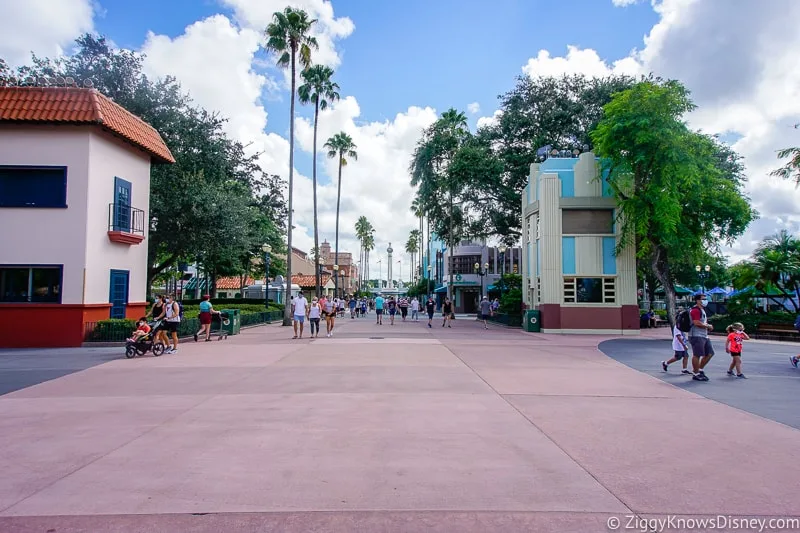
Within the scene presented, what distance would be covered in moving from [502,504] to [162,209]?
78.5 feet

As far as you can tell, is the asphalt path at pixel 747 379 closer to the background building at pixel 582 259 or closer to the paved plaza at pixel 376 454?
the paved plaza at pixel 376 454

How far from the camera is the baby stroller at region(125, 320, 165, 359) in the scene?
595 inches

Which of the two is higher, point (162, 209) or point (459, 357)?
point (162, 209)

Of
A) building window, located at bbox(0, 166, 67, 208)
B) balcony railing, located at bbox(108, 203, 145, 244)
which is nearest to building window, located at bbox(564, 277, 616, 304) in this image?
balcony railing, located at bbox(108, 203, 145, 244)

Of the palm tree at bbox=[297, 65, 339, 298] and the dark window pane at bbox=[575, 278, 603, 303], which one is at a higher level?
the palm tree at bbox=[297, 65, 339, 298]

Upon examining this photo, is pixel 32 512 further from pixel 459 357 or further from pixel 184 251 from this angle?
pixel 184 251

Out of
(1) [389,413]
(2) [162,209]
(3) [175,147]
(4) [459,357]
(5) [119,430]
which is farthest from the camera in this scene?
(3) [175,147]

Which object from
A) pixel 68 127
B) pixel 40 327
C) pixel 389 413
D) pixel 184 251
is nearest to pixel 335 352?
pixel 389 413

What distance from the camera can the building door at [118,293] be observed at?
19514 millimetres

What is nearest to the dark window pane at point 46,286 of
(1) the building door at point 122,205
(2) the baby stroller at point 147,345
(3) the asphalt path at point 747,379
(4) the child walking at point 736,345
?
(1) the building door at point 122,205

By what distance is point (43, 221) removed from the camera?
58.5ft

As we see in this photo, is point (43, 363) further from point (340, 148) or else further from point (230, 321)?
point (340, 148)

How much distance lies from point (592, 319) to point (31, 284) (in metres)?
22.5

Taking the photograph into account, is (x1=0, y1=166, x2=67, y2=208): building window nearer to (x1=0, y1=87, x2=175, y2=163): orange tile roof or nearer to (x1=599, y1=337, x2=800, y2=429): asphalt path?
(x1=0, y1=87, x2=175, y2=163): orange tile roof
